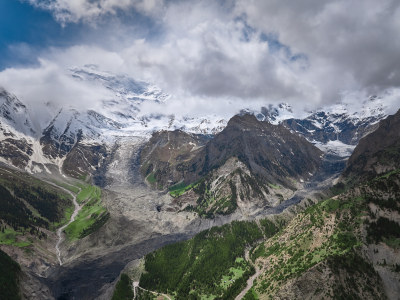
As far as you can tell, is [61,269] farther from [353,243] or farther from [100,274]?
[353,243]

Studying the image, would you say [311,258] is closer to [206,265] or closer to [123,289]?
[206,265]

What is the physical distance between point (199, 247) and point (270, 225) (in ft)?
158

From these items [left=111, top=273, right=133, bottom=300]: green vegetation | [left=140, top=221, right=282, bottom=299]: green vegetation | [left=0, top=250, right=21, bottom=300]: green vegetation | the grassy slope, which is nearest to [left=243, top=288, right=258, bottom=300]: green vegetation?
the grassy slope

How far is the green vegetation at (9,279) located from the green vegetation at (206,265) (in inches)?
2163

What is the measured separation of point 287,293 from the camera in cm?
9462

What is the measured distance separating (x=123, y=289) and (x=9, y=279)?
161 ft

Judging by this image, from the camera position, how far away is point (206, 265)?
154 metres

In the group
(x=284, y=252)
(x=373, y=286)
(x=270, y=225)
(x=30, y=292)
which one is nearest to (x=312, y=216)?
(x=284, y=252)

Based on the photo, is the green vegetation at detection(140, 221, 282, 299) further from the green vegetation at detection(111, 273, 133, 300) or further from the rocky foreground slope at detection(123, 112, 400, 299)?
the green vegetation at detection(111, 273, 133, 300)

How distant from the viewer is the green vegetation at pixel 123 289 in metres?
143

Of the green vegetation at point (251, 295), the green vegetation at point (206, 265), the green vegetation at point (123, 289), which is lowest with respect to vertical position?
the green vegetation at point (123, 289)

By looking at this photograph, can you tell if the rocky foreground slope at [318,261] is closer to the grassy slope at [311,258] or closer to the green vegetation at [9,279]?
the grassy slope at [311,258]

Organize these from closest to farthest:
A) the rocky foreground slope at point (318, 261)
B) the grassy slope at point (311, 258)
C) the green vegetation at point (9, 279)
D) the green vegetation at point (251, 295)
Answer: the rocky foreground slope at point (318, 261), the grassy slope at point (311, 258), the green vegetation at point (251, 295), the green vegetation at point (9, 279)

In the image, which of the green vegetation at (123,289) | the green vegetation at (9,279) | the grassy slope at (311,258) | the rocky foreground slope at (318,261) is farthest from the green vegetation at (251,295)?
the green vegetation at (9,279)
